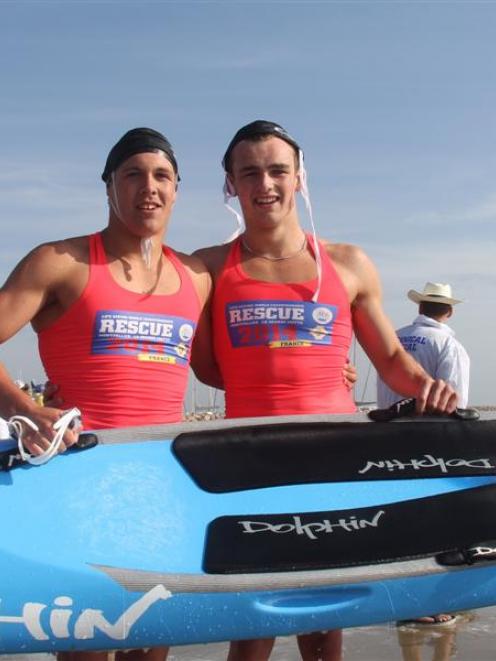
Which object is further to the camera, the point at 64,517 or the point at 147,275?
the point at 147,275

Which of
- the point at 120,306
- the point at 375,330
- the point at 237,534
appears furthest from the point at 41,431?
the point at 375,330

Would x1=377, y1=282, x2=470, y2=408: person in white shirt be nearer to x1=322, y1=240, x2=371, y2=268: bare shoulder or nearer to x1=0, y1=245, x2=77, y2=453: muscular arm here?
x1=322, y1=240, x2=371, y2=268: bare shoulder

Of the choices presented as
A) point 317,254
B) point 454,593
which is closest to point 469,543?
point 454,593

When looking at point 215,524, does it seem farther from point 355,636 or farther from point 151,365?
point 355,636

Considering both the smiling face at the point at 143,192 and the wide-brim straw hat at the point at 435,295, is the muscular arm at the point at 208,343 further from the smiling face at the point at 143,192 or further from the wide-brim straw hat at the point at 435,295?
the wide-brim straw hat at the point at 435,295

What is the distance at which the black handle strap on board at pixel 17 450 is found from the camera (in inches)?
113

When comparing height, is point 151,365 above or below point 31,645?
above

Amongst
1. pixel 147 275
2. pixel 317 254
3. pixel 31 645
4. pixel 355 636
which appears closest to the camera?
pixel 31 645

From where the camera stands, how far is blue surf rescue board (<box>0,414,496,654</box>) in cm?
277

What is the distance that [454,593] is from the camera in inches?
116

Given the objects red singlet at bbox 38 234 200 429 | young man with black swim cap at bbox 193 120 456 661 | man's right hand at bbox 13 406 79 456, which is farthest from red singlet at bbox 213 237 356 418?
man's right hand at bbox 13 406 79 456

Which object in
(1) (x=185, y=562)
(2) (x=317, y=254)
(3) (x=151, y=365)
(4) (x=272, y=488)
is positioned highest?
(2) (x=317, y=254)

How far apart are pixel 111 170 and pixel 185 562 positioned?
53.7 inches

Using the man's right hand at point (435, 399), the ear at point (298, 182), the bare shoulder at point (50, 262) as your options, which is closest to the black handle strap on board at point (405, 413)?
the man's right hand at point (435, 399)
